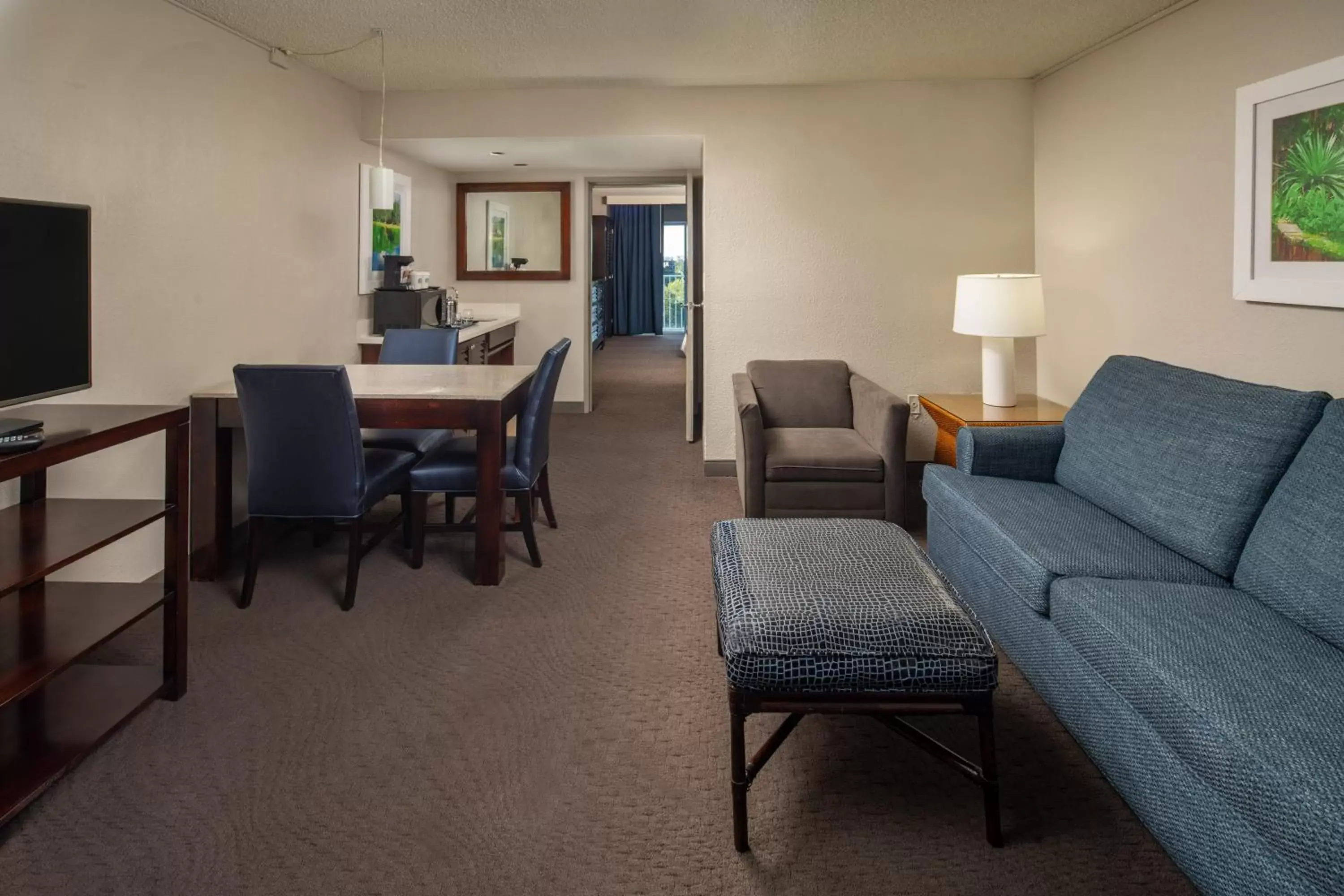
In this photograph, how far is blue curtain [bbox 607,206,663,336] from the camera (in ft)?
45.0

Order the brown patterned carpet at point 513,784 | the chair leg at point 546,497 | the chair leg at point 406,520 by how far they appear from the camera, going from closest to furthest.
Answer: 1. the brown patterned carpet at point 513,784
2. the chair leg at point 406,520
3. the chair leg at point 546,497

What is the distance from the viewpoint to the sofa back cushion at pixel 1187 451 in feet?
6.85

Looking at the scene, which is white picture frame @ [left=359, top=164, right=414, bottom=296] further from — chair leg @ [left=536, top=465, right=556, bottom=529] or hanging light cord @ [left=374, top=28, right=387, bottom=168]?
chair leg @ [left=536, top=465, right=556, bottom=529]

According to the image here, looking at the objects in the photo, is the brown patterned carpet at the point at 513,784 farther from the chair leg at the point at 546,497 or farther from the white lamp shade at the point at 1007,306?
the white lamp shade at the point at 1007,306

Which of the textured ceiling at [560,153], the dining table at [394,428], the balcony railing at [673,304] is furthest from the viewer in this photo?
the balcony railing at [673,304]

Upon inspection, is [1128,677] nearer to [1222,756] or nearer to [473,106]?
[1222,756]

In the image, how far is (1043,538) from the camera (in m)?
2.30

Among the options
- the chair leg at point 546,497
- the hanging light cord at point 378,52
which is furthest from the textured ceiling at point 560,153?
the chair leg at point 546,497

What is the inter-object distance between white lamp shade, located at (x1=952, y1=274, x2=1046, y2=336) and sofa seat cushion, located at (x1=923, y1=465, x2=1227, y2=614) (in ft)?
3.11

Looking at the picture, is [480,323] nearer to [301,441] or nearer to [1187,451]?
[301,441]

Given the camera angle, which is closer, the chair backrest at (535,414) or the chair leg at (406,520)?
the chair backrest at (535,414)

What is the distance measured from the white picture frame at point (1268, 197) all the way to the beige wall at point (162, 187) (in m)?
3.52

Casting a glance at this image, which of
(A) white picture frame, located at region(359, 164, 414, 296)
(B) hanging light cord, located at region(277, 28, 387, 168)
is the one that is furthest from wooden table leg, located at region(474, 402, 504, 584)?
(A) white picture frame, located at region(359, 164, 414, 296)

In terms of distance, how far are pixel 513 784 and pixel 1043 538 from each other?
4.74 feet
